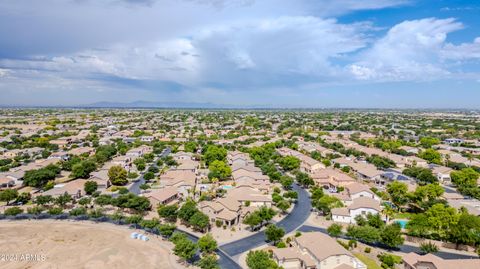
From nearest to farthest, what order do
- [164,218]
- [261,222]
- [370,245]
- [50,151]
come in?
[370,245]
[261,222]
[164,218]
[50,151]

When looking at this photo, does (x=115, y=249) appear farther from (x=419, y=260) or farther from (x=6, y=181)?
(x=6, y=181)

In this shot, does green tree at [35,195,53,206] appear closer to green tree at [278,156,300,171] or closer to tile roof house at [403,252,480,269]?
green tree at [278,156,300,171]

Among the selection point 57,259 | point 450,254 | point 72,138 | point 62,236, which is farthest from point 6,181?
point 450,254

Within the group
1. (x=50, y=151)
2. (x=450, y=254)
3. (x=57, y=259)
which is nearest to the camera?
(x=57, y=259)

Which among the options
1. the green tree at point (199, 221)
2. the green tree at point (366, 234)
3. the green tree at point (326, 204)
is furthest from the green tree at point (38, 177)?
the green tree at point (366, 234)

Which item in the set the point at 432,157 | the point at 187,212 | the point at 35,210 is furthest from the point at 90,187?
the point at 432,157

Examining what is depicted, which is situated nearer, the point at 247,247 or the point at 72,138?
the point at 247,247
